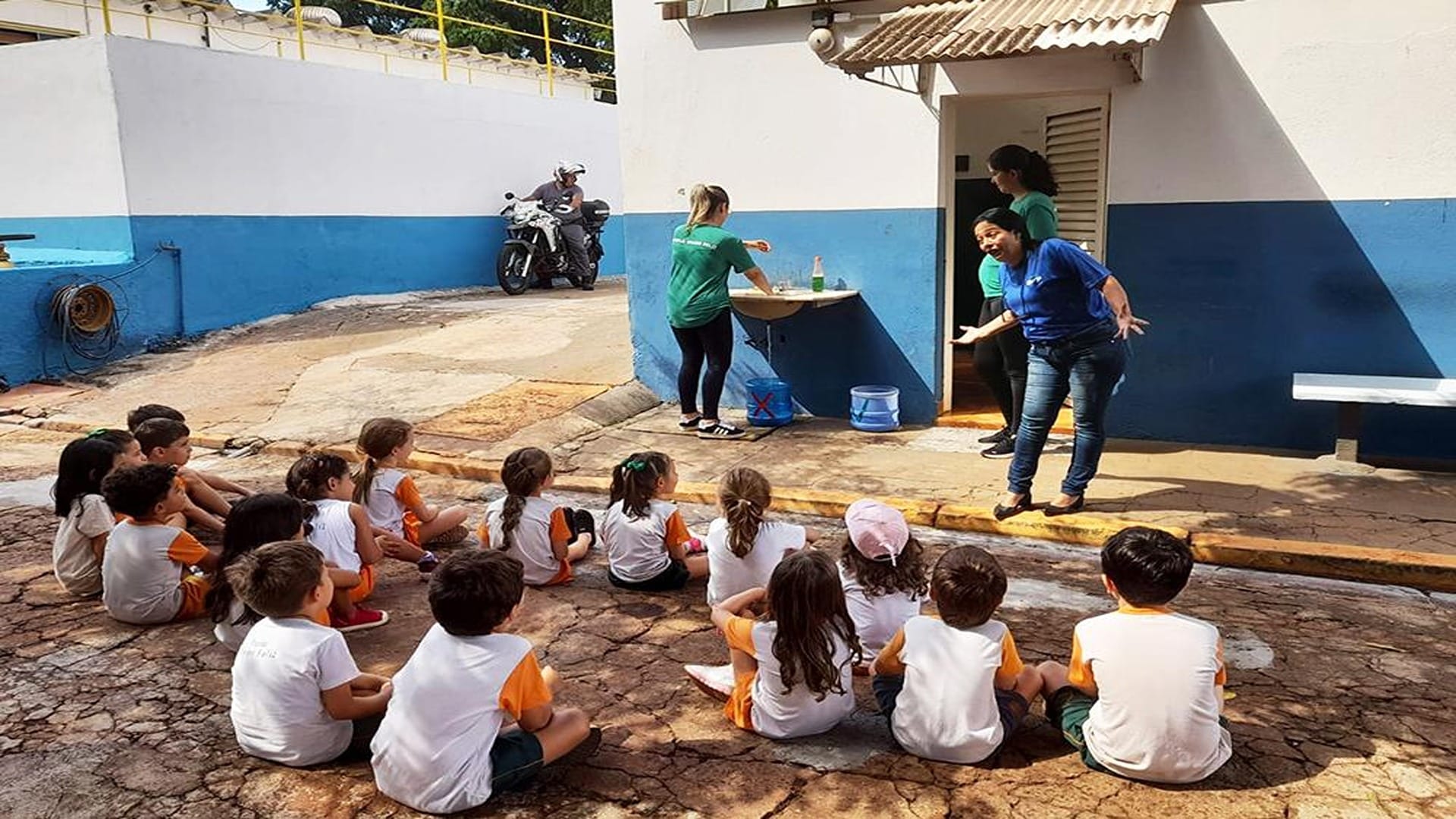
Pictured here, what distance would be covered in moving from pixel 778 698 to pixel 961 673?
58 cm

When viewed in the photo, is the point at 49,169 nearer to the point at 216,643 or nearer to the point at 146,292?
the point at 146,292

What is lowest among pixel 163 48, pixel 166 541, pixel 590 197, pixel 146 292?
pixel 166 541

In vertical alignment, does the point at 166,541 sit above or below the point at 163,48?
below

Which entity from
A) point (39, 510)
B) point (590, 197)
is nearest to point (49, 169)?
point (39, 510)

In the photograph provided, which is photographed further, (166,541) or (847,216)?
(847,216)

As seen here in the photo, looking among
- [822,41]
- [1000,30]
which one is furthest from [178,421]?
[1000,30]

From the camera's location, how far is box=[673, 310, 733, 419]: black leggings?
297 inches

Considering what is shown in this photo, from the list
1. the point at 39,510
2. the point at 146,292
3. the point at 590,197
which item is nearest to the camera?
the point at 39,510

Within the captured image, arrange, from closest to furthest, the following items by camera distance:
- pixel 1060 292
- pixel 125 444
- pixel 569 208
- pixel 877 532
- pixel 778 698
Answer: pixel 778 698 → pixel 877 532 → pixel 125 444 → pixel 1060 292 → pixel 569 208

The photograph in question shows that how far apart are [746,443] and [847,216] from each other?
1.81 meters

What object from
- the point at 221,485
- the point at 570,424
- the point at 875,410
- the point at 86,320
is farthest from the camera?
the point at 86,320

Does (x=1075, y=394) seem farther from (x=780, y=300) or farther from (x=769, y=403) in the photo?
(x=769, y=403)

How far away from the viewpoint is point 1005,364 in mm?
6750

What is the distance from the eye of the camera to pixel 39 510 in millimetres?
6355
